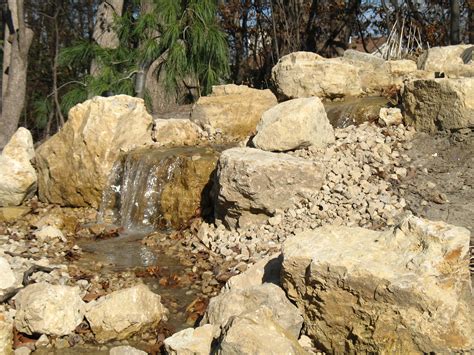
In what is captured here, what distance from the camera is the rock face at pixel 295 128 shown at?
20.5ft

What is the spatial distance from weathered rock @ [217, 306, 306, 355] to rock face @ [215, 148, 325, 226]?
2523 millimetres

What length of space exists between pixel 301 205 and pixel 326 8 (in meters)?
7.54

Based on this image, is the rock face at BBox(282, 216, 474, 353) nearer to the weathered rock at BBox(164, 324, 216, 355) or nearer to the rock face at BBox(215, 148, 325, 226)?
the weathered rock at BBox(164, 324, 216, 355)

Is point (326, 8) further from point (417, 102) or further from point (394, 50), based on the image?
point (417, 102)

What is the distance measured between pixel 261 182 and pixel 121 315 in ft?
7.00

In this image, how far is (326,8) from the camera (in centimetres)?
1209

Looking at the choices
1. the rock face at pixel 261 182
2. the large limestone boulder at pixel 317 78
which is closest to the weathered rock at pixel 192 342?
the rock face at pixel 261 182

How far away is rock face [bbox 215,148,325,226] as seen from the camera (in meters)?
5.59

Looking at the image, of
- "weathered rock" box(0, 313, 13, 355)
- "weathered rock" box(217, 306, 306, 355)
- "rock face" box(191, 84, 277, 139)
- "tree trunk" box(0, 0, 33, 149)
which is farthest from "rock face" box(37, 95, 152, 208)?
"weathered rock" box(217, 306, 306, 355)

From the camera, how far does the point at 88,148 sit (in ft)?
25.1

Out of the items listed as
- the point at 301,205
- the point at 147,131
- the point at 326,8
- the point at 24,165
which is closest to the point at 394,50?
the point at 326,8

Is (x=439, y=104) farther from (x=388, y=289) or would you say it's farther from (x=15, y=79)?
(x=15, y=79)

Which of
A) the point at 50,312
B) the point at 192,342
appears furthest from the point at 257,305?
the point at 50,312

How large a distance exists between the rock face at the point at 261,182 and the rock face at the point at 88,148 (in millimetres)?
2375
